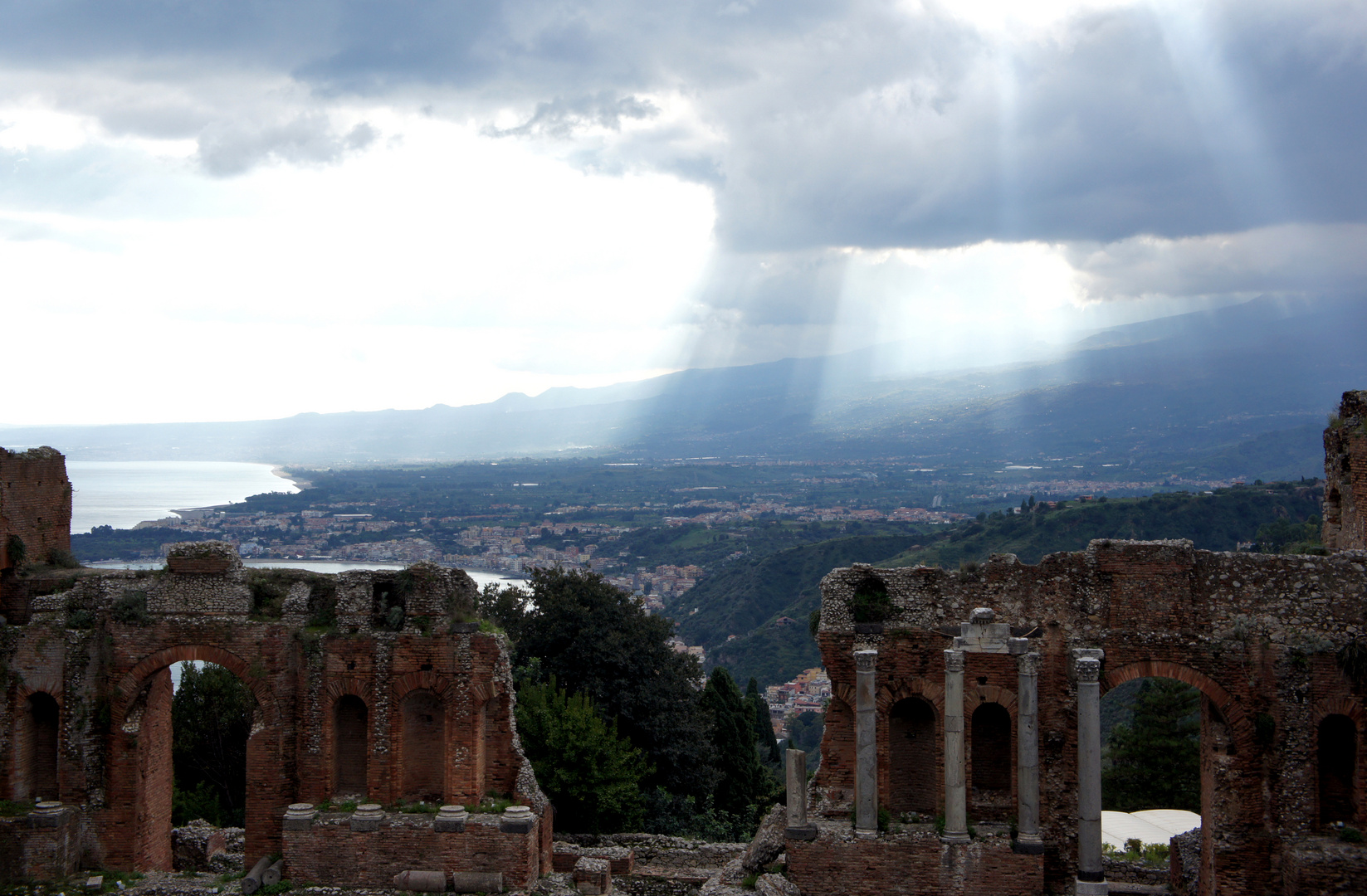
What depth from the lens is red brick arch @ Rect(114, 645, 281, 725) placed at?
→ 20.9 meters

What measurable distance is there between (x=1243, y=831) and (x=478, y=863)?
13.9 metres

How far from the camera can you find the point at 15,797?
68.6 ft

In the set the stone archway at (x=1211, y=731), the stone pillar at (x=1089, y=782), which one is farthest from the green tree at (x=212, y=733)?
the stone archway at (x=1211, y=731)

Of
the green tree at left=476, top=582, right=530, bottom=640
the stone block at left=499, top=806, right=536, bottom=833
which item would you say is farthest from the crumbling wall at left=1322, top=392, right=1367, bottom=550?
the green tree at left=476, top=582, right=530, bottom=640

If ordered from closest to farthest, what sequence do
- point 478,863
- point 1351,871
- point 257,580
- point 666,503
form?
point 1351,871
point 478,863
point 257,580
point 666,503

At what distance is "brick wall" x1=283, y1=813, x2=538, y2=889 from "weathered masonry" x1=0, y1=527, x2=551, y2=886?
541mm

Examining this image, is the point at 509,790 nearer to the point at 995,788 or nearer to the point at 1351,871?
the point at 995,788

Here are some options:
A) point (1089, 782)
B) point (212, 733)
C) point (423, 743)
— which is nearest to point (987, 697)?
point (1089, 782)

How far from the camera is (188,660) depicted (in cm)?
2108

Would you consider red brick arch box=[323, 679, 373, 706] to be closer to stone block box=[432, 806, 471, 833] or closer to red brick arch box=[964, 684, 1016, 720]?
stone block box=[432, 806, 471, 833]

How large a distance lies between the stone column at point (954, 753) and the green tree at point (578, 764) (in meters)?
10.9

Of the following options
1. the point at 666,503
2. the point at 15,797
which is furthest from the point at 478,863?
the point at 666,503

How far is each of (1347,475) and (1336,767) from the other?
227 inches

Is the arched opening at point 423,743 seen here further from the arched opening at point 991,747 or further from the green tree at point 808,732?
the green tree at point 808,732
